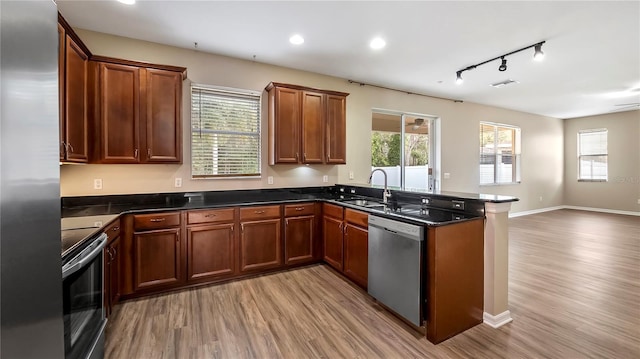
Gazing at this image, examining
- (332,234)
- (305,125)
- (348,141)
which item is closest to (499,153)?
(348,141)

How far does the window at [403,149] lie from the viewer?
516 centimetres

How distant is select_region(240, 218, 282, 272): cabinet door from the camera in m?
3.26

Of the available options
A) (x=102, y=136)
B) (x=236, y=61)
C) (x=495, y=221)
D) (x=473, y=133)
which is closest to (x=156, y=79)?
(x=102, y=136)

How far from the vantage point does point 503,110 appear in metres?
6.94

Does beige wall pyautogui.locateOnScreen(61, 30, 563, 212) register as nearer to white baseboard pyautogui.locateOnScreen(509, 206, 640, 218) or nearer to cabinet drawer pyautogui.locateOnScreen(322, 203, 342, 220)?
white baseboard pyautogui.locateOnScreen(509, 206, 640, 218)

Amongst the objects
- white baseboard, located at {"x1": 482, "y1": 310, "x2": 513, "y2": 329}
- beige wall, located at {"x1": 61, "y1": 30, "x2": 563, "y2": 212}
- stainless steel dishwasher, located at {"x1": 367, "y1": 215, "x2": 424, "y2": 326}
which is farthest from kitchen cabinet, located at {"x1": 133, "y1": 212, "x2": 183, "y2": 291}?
white baseboard, located at {"x1": 482, "y1": 310, "x2": 513, "y2": 329}

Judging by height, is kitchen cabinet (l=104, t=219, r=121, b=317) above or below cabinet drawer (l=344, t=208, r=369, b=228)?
below

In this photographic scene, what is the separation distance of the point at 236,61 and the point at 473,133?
17.7ft

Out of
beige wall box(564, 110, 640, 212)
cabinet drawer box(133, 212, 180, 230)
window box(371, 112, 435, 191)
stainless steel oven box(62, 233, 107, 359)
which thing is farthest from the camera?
beige wall box(564, 110, 640, 212)

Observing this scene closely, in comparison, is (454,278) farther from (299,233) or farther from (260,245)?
(260,245)

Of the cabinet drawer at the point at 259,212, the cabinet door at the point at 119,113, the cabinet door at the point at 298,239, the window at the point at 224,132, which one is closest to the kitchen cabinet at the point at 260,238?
the cabinet drawer at the point at 259,212

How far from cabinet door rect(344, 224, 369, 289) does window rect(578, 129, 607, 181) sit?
912 centimetres

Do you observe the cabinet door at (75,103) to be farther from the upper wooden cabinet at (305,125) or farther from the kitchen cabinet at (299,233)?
the kitchen cabinet at (299,233)

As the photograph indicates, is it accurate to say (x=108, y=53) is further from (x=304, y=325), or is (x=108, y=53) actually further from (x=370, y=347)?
(x=370, y=347)
